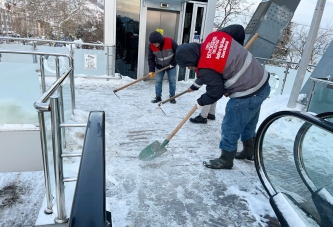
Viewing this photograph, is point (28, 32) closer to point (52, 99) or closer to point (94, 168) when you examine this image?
point (52, 99)

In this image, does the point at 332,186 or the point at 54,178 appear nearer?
the point at 332,186

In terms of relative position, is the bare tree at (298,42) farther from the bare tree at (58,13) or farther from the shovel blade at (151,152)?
the shovel blade at (151,152)

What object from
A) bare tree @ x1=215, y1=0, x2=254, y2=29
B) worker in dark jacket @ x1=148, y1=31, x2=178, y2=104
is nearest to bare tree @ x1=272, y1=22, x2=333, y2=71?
bare tree @ x1=215, y1=0, x2=254, y2=29

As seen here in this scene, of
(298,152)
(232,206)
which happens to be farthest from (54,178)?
(298,152)

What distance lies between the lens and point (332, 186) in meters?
1.77

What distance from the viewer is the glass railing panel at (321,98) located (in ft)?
14.5

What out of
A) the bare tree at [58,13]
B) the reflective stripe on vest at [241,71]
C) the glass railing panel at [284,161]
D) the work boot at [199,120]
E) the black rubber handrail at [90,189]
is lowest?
the work boot at [199,120]

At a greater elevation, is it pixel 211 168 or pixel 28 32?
pixel 28 32

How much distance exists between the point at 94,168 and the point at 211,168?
2316 mm

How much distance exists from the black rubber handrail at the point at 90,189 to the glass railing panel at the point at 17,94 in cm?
313

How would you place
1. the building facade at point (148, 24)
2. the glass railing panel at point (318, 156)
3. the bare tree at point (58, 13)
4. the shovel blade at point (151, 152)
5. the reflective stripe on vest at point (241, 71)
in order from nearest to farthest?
the glass railing panel at point (318, 156), the reflective stripe on vest at point (241, 71), the shovel blade at point (151, 152), the bare tree at point (58, 13), the building facade at point (148, 24)

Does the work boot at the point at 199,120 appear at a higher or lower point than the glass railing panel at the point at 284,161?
lower

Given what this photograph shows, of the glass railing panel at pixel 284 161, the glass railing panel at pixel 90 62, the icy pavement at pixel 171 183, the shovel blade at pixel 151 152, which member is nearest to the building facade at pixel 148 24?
the glass railing panel at pixel 90 62

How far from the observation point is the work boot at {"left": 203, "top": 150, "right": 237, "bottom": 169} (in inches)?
115
